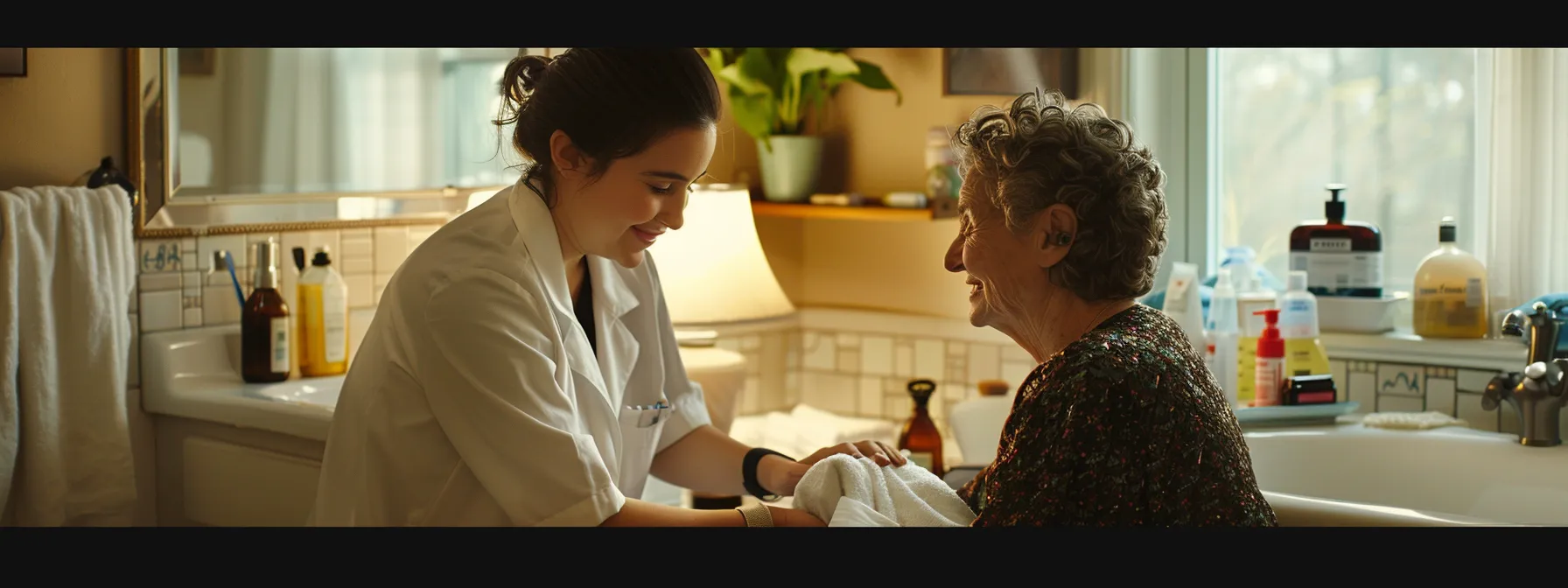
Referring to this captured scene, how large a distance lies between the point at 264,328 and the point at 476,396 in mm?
1115

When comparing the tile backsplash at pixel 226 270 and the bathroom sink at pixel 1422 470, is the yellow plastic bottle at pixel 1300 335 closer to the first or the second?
the bathroom sink at pixel 1422 470

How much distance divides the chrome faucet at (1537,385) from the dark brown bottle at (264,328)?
6.64 ft

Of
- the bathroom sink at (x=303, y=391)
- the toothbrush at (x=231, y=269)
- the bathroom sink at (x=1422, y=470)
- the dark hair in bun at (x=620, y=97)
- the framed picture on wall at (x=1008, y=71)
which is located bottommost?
the bathroom sink at (x=1422, y=470)

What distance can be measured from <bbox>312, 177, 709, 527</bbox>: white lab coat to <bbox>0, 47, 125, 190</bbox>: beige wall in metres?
1.02

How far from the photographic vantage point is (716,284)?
260cm

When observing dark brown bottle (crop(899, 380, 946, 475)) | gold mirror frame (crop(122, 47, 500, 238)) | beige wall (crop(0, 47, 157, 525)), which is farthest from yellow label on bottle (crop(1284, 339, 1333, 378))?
beige wall (crop(0, 47, 157, 525))

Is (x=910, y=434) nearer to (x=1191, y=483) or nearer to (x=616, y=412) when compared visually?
(x=616, y=412)

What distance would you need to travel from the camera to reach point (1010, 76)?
3.01 metres

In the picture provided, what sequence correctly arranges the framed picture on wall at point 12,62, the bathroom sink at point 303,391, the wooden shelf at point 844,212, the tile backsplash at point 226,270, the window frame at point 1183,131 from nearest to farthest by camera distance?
1. the framed picture on wall at point 12,62
2. the bathroom sink at point 303,391
3. the tile backsplash at point 226,270
4. the window frame at point 1183,131
5. the wooden shelf at point 844,212

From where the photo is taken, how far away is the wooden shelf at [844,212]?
3010 millimetres

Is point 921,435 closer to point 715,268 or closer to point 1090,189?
point 715,268

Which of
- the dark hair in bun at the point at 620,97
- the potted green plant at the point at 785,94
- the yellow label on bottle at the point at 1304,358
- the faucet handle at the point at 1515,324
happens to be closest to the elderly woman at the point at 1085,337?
the dark hair in bun at the point at 620,97

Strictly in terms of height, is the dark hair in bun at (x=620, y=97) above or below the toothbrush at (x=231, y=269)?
above

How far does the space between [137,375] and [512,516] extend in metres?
1.26
